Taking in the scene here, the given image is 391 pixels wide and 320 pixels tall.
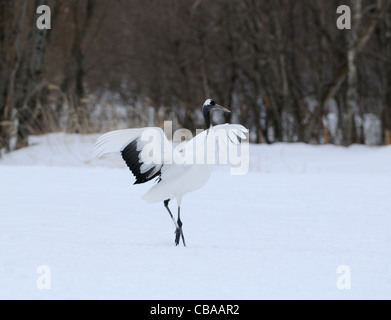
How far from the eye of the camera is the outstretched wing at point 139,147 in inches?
198

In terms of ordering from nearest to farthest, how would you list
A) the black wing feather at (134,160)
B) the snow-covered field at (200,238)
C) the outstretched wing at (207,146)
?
1. the snow-covered field at (200,238)
2. the outstretched wing at (207,146)
3. the black wing feather at (134,160)

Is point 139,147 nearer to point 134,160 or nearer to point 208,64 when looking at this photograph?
point 134,160

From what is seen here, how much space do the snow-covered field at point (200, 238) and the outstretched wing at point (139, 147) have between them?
0.62 m

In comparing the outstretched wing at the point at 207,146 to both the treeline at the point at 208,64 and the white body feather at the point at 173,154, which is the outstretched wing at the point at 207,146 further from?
the treeline at the point at 208,64

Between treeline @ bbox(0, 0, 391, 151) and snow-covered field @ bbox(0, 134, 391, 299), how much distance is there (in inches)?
228

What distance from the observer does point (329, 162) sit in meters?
13.5

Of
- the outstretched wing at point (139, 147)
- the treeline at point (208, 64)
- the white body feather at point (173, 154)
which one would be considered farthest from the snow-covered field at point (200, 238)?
the treeline at point (208, 64)

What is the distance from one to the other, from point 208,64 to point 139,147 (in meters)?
16.5

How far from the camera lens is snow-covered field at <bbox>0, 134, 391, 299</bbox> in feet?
14.2

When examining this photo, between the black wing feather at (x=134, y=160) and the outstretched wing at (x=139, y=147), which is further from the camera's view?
the black wing feather at (x=134, y=160)

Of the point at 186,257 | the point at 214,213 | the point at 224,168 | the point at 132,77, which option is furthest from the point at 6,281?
the point at 132,77

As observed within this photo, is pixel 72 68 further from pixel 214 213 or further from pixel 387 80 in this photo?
pixel 214 213

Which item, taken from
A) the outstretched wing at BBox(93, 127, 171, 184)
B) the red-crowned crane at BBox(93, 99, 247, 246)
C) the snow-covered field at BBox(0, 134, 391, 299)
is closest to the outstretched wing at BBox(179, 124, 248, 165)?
the red-crowned crane at BBox(93, 99, 247, 246)

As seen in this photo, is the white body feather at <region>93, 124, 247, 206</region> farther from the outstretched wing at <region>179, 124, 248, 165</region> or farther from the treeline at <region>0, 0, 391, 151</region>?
the treeline at <region>0, 0, 391, 151</region>
